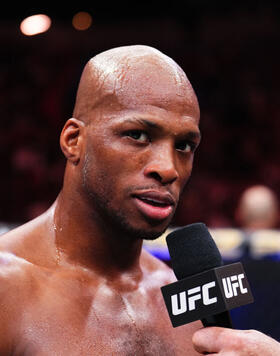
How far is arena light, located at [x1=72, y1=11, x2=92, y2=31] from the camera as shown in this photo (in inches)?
196

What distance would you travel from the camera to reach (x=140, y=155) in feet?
3.63

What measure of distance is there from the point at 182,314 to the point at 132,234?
23 centimetres

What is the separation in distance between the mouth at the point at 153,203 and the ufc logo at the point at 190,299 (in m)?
0.19

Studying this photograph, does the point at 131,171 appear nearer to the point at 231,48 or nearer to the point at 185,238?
the point at 185,238

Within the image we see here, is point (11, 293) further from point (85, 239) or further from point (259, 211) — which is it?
point (259, 211)

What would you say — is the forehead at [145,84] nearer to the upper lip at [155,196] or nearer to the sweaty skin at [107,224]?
the sweaty skin at [107,224]

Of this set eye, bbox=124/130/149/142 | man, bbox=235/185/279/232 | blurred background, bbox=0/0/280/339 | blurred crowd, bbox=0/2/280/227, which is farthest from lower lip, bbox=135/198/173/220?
blurred crowd, bbox=0/2/280/227

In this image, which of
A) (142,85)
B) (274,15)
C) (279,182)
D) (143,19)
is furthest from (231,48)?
(142,85)


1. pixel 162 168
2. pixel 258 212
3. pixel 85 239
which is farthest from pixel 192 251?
pixel 258 212

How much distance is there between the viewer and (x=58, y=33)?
559cm

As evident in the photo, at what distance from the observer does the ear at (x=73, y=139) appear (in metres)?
1.19

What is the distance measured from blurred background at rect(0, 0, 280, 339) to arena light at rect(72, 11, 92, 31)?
0.04ft

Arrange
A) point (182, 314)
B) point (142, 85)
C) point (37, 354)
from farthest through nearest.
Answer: point (142, 85), point (37, 354), point (182, 314)

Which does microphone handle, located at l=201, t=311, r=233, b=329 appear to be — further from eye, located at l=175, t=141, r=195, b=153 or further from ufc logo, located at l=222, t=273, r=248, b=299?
eye, located at l=175, t=141, r=195, b=153
